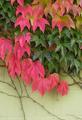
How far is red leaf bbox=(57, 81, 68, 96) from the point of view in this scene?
2.61m

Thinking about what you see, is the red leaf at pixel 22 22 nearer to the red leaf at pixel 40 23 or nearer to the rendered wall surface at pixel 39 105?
the red leaf at pixel 40 23

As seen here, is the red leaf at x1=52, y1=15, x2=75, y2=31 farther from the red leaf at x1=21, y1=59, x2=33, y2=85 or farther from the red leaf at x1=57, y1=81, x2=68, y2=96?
the red leaf at x1=57, y1=81, x2=68, y2=96

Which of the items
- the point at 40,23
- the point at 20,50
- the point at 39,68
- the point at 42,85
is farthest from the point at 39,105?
the point at 40,23

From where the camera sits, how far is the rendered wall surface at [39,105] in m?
2.72

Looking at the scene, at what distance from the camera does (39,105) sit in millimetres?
2727

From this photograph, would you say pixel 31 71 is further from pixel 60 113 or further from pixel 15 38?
pixel 60 113

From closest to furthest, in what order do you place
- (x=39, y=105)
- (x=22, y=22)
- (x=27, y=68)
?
(x=22, y=22), (x=27, y=68), (x=39, y=105)

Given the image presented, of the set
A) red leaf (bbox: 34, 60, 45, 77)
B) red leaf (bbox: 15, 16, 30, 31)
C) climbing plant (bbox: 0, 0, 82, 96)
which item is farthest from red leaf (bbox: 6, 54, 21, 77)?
red leaf (bbox: 15, 16, 30, 31)

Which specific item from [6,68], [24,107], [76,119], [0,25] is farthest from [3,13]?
[76,119]

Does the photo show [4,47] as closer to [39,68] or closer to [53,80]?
[39,68]

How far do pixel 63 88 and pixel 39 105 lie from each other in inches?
11.2

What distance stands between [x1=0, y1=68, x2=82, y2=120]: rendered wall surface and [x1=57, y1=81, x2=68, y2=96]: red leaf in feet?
0.33

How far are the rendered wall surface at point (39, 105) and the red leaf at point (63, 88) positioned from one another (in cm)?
10

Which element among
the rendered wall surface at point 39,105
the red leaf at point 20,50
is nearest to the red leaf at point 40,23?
the red leaf at point 20,50
